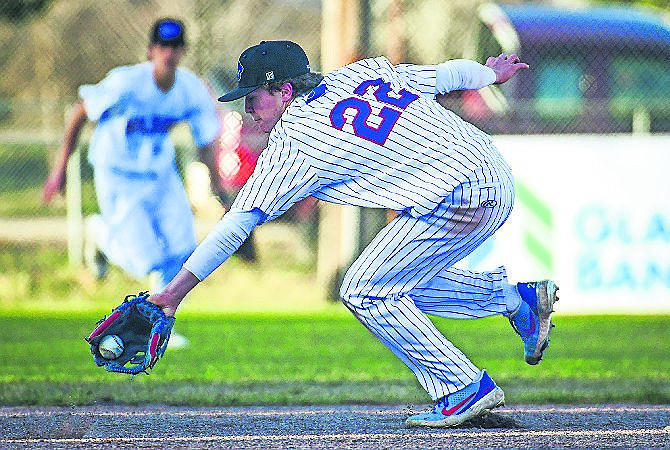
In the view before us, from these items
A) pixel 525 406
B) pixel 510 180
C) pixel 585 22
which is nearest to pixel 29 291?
pixel 585 22

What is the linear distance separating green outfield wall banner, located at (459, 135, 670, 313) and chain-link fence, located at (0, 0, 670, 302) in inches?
68.7

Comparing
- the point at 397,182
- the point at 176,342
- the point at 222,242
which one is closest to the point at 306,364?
the point at 176,342

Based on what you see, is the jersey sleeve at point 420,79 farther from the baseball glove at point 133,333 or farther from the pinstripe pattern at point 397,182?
the baseball glove at point 133,333

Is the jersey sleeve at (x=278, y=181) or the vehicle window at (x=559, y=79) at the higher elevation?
the vehicle window at (x=559, y=79)

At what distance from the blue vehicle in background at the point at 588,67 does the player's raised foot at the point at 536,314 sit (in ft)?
27.5

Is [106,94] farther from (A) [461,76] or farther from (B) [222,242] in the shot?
(B) [222,242]

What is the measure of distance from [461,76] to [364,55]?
25.1ft

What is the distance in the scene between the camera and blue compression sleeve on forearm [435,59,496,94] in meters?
5.46

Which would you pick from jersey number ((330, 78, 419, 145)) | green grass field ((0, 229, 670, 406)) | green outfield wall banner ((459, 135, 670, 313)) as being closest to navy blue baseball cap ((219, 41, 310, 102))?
jersey number ((330, 78, 419, 145))

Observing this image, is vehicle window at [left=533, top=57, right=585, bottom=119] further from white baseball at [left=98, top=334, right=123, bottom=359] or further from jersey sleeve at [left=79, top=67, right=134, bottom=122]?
white baseball at [left=98, top=334, right=123, bottom=359]

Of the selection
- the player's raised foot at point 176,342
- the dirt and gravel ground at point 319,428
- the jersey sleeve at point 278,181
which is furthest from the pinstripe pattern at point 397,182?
the player's raised foot at point 176,342

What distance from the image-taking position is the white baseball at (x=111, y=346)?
5109 millimetres

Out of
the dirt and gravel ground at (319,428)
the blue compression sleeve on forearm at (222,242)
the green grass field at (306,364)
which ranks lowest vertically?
the dirt and gravel ground at (319,428)

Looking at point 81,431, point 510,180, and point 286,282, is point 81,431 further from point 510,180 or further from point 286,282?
point 286,282
